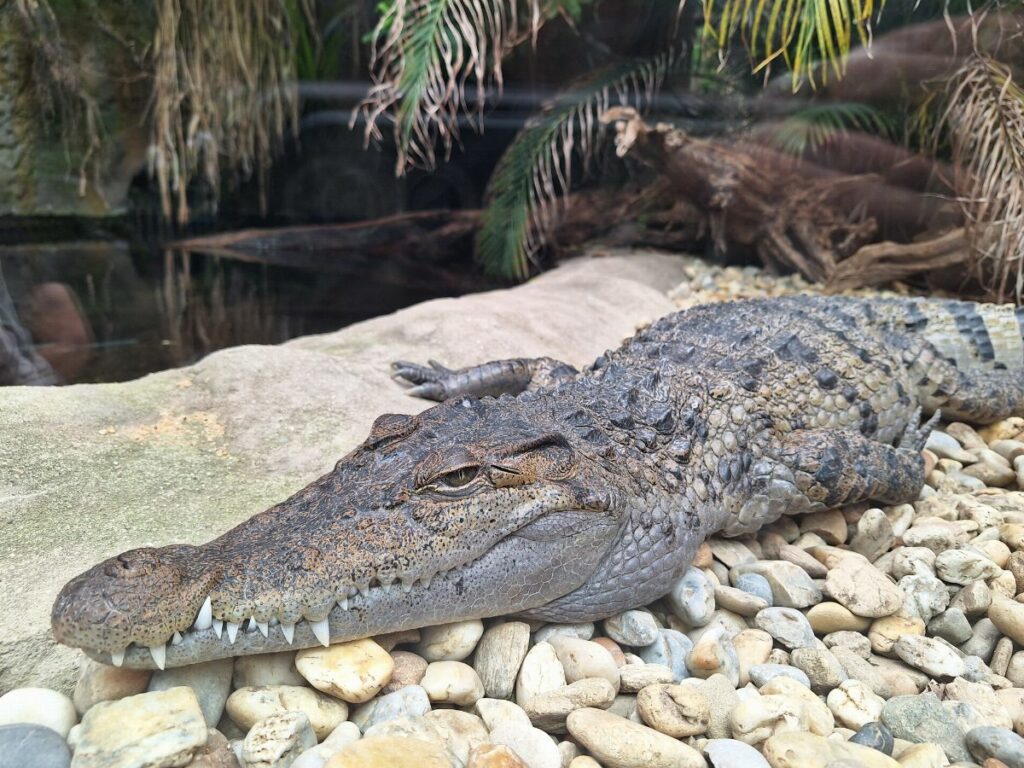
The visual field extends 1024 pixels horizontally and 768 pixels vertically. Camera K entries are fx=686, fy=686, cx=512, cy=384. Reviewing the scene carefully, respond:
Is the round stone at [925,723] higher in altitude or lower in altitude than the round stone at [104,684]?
lower

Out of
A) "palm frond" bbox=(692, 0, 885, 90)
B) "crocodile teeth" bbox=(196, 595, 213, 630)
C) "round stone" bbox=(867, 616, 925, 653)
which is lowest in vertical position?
"round stone" bbox=(867, 616, 925, 653)

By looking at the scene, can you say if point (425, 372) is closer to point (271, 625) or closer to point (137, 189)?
point (271, 625)

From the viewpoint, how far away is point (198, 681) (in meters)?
1.80

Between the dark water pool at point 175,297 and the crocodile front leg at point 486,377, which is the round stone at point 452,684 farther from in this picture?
the dark water pool at point 175,297

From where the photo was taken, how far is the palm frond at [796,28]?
13.1 ft

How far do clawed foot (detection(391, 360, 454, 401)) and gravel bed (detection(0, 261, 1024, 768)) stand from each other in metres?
1.84

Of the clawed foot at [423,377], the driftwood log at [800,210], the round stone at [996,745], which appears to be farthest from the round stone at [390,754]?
the driftwood log at [800,210]

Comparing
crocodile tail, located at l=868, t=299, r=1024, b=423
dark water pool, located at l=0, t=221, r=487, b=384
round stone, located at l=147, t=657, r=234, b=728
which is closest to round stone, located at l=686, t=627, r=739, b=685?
round stone, located at l=147, t=657, r=234, b=728

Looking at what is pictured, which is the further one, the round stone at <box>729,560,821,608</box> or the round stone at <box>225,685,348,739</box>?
the round stone at <box>729,560,821,608</box>

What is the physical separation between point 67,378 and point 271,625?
3.26 meters

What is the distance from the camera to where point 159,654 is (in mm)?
1695

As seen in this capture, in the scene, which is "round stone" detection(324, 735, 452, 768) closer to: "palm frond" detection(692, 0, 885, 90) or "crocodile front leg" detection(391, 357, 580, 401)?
"crocodile front leg" detection(391, 357, 580, 401)

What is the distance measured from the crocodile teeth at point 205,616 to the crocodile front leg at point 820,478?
2055 millimetres

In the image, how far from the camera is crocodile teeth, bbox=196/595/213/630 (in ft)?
5.69
